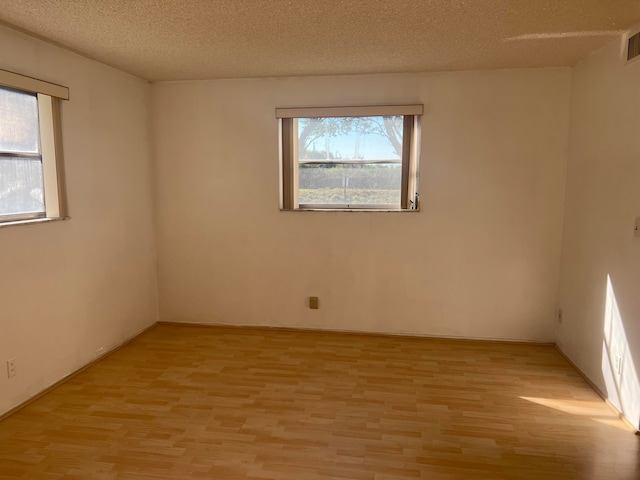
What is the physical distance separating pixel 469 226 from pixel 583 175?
3.27 ft

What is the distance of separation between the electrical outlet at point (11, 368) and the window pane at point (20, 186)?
38.0 inches

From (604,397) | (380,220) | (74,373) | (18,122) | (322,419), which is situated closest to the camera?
(322,419)

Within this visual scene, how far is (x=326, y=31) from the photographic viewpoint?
2893mm

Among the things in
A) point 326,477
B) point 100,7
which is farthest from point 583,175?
point 100,7

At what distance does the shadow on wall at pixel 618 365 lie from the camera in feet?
9.07

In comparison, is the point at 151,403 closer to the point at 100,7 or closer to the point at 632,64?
the point at 100,7

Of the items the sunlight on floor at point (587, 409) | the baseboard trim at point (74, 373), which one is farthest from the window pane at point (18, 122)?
the sunlight on floor at point (587, 409)

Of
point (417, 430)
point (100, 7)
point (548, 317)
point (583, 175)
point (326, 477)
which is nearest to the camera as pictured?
point (326, 477)

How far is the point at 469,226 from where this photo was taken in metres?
4.12

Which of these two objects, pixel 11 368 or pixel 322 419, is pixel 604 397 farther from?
pixel 11 368

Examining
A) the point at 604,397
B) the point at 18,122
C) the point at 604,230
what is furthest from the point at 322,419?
the point at 18,122

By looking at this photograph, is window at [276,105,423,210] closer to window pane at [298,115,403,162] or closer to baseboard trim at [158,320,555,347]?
window pane at [298,115,403,162]

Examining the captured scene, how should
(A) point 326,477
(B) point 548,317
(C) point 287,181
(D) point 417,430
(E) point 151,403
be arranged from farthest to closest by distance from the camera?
1. (C) point 287,181
2. (B) point 548,317
3. (E) point 151,403
4. (D) point 417,430
5. (A) point 326,477

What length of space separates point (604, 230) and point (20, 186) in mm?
4095
